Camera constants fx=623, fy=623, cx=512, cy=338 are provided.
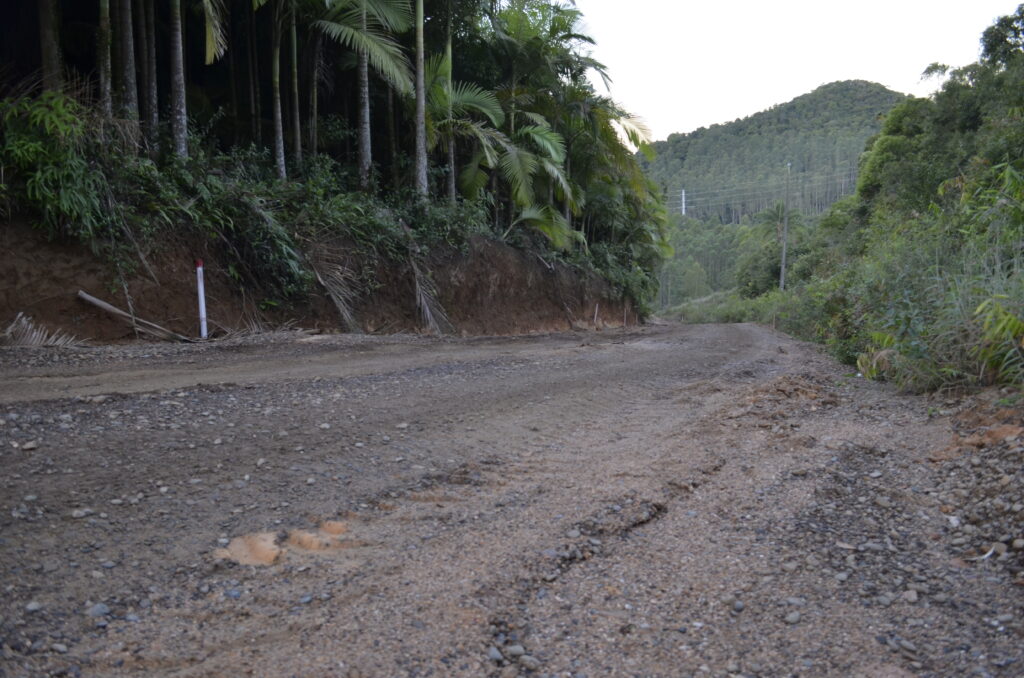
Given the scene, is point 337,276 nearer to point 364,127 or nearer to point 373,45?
point 364,127

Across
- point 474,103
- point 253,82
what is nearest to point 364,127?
point 253,82

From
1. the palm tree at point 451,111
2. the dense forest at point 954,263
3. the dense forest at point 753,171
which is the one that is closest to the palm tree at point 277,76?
the palm tree at point 451,111

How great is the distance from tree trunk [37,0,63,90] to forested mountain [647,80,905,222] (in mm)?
85789

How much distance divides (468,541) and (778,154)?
122 meters

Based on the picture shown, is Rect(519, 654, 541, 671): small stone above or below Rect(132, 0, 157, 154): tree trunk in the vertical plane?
below

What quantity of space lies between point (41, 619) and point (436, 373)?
16.2 ft

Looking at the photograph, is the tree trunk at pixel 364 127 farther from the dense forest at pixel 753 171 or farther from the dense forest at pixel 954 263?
the dense forest at pixel 753 171

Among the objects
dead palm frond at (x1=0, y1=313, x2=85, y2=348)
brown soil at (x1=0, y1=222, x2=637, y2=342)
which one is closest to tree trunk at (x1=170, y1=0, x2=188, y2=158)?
brown soil at (x1=0, y1=222, x2=637, y2=342)

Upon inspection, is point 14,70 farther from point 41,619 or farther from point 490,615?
point 490,615

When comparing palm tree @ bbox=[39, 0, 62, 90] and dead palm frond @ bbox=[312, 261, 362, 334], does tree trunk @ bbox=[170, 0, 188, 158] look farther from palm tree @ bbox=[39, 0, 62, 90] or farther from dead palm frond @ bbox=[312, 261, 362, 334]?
dead palm frond @ bbox=[312, 261, 362, 334]

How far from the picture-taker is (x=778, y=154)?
110375 mm

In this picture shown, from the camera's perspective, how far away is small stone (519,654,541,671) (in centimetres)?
199

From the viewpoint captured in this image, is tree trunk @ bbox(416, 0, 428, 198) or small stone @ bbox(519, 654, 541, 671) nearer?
small stone @ bbox(519, 654, 541, 671)

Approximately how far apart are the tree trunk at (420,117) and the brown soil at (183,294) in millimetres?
1948
